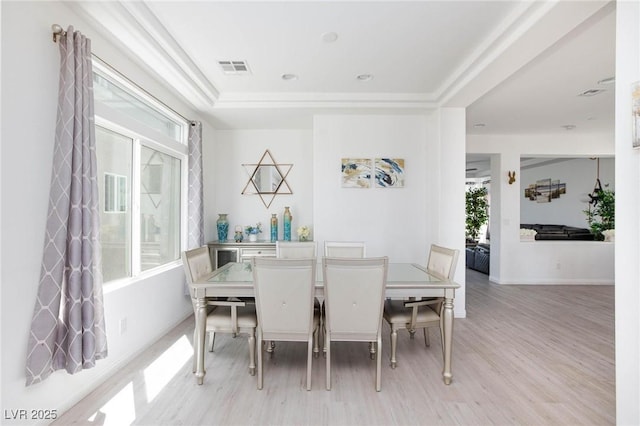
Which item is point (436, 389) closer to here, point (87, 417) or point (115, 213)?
point (87, 417)

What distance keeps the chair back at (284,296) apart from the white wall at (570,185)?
7.93 m

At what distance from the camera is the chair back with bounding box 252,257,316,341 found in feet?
6.79

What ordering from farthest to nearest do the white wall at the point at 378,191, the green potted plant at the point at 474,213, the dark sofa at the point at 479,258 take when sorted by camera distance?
the green potted plant at the point at 474,213, the dark sofa at the point at 479,258, the white wall at the point at 378,191

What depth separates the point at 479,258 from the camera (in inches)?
258

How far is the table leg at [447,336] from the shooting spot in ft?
7.30

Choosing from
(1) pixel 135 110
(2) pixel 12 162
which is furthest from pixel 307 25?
(2) pixel 12 162

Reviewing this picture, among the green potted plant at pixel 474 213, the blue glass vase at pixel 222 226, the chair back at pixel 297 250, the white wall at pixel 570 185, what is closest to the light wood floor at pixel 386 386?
the chair back at pixel 297 250

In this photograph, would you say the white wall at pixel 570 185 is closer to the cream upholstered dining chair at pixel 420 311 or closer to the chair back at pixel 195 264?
the cream upholstered dining chair at pixel 420 311

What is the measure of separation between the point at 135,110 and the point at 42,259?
1.66 meters

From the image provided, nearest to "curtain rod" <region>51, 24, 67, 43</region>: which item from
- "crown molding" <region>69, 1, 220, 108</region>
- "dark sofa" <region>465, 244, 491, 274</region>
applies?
"crown molding" <region>69, 1, 220, 108</region>

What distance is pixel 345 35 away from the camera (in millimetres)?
2449

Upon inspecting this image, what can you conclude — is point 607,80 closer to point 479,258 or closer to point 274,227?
point 479,258

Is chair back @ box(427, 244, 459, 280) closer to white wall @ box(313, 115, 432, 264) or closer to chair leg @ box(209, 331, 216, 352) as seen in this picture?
white wall @ box(313, 115, 432, 264)

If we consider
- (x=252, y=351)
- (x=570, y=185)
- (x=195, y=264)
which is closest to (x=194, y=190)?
(x=195, y=264)
